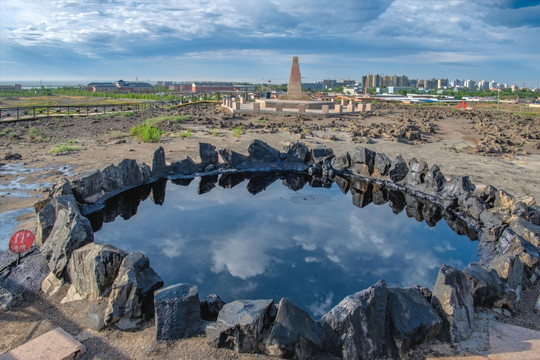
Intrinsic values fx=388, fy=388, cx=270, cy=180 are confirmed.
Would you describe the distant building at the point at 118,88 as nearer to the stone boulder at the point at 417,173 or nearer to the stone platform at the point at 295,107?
the stone platform at the point at 295,107

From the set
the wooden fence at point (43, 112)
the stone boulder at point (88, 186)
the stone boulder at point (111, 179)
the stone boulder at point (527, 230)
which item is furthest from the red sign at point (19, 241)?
the wooden fence at point (43, 112)

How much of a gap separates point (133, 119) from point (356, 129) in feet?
52.2

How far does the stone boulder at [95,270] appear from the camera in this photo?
5141 millimetres

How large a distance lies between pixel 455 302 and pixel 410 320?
66 centimetres

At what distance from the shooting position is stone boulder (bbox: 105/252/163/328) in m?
4.71

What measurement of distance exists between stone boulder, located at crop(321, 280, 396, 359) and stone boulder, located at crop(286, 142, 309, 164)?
10.6m

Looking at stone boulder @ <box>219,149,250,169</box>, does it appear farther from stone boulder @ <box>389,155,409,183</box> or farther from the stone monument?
the stone monument

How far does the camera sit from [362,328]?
432cm

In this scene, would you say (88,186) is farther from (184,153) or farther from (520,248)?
(520,248)

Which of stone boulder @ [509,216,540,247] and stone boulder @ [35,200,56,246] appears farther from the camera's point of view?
stone boulder @ [509,216,540,247]

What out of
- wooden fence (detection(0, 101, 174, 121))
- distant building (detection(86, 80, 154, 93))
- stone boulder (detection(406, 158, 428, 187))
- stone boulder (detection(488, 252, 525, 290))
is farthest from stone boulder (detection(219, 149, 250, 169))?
distant building (detection(86, 80, 154, 93))

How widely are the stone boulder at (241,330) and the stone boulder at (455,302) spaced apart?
2103mm

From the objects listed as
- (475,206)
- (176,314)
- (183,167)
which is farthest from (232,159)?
(176,314)

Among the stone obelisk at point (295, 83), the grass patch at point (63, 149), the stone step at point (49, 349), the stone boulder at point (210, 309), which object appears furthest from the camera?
the stone obelisk at point (295, 83)
